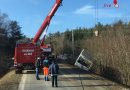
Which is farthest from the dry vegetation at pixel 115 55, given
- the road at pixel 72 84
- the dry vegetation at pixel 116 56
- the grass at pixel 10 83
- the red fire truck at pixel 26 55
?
the grass at pixel 10 83

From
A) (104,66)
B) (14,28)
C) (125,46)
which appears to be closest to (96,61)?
(104,66)

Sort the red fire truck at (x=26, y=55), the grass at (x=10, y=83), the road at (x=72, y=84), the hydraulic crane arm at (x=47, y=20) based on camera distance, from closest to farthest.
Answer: the road at (x=72, y=84), the grass at (x=10, y=83), the red fire truck at (x=26, y=55), the hydraulic crane arm at (x=47, y=20)

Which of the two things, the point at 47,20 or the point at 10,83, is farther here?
the point at 47,20

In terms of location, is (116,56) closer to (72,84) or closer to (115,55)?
(115,55)

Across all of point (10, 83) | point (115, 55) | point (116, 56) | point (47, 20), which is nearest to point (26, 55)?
point (47, 20)

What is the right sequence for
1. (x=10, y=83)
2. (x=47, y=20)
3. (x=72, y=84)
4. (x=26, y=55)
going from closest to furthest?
(x=72, y=84) < (x=10, y=83) < (x=26, y=55) < (x=47, y=20)

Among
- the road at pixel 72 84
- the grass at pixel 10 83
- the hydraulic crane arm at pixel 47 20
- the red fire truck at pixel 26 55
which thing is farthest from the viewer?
the hydraulic crane arm at pixel 47 20

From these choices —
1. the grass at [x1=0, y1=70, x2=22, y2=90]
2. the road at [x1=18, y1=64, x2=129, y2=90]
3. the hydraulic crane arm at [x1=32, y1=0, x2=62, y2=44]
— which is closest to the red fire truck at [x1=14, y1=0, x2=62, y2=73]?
the hydraulic crane arm at [x1=32, y1=0, x2=62, y2=44]

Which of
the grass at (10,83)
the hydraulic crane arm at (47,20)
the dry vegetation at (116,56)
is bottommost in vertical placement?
the grass at (10,83)

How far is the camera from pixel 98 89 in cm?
2391

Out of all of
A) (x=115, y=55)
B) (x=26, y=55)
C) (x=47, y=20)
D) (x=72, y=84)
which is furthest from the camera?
(x=47, y=20)

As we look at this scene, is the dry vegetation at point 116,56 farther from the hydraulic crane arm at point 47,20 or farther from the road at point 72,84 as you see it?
the hydraulic crane arm at point 47,20

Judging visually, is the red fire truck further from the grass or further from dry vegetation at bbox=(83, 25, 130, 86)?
dry vegetation at bbox=(83, 25, 130, 86)

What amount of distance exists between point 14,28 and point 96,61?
245 feet
